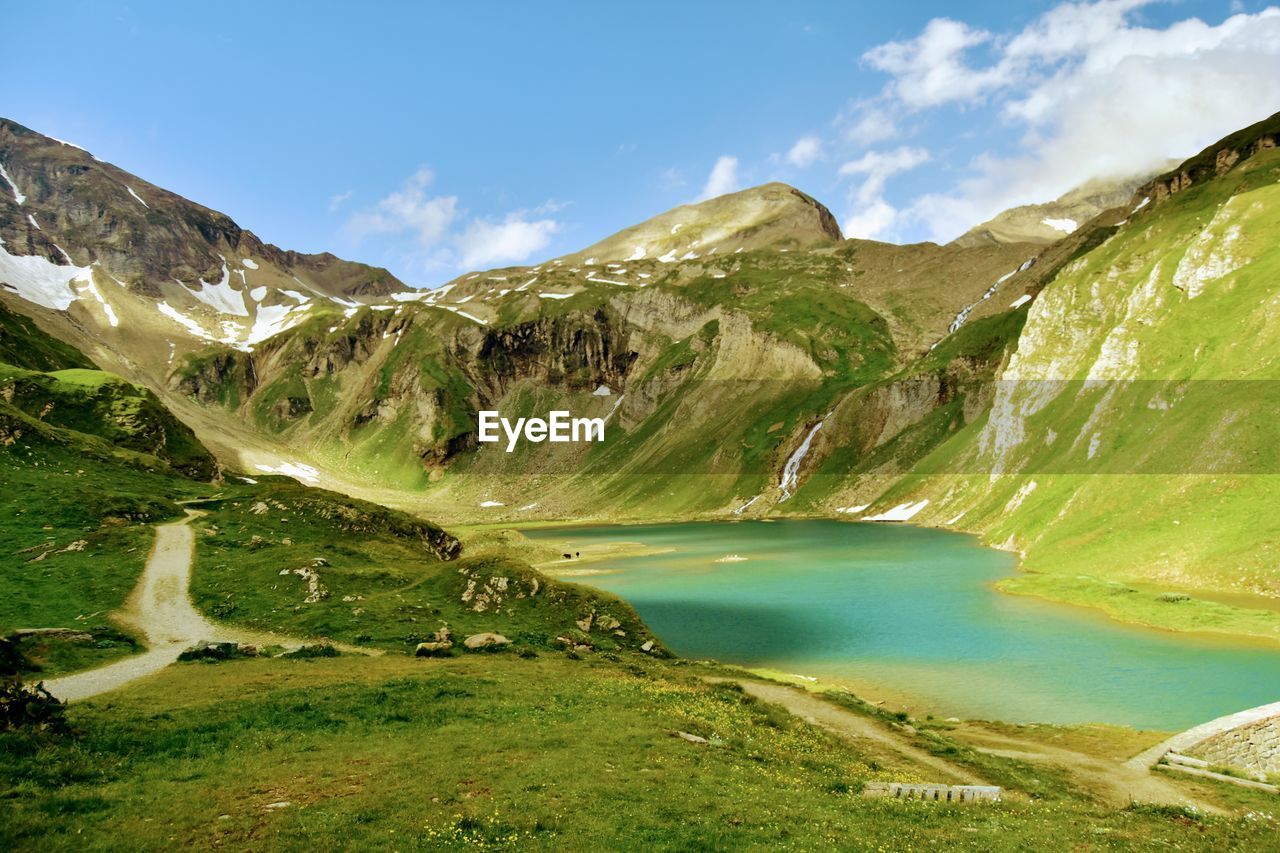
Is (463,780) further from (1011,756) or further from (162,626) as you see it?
(162,626)

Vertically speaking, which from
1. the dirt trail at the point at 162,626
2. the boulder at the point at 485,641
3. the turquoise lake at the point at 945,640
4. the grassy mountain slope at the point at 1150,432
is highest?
the grassy mountain slope at the point at 1150,432

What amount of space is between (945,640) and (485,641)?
113ft

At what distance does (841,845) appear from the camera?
1555cm

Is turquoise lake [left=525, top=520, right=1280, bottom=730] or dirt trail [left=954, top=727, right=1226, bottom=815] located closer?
dirt trail [left=954, top=727, right=1226, bottom=815]

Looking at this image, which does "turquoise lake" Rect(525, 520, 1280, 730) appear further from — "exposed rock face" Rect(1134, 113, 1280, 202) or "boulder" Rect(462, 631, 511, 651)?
"exposed rock face" Rect(1134, 113, 1280, 202)

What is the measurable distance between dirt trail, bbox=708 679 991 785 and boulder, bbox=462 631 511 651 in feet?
43.0

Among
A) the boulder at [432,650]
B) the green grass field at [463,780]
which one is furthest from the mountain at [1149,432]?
the boulder at [432,650]

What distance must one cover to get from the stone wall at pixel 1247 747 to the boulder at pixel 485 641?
100.0 feet

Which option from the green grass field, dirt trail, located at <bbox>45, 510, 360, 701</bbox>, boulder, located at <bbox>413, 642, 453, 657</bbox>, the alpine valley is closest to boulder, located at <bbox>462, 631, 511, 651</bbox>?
the alpine valley

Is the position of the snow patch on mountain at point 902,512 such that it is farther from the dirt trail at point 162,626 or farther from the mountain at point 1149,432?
the dirt trail at point 162,626

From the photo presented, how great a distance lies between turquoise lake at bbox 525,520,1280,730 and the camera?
123 feet

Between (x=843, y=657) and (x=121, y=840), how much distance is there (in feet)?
147

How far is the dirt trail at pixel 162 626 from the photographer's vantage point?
84.1 ft

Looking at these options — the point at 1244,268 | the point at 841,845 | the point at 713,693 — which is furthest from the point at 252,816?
the point at 1244,268
